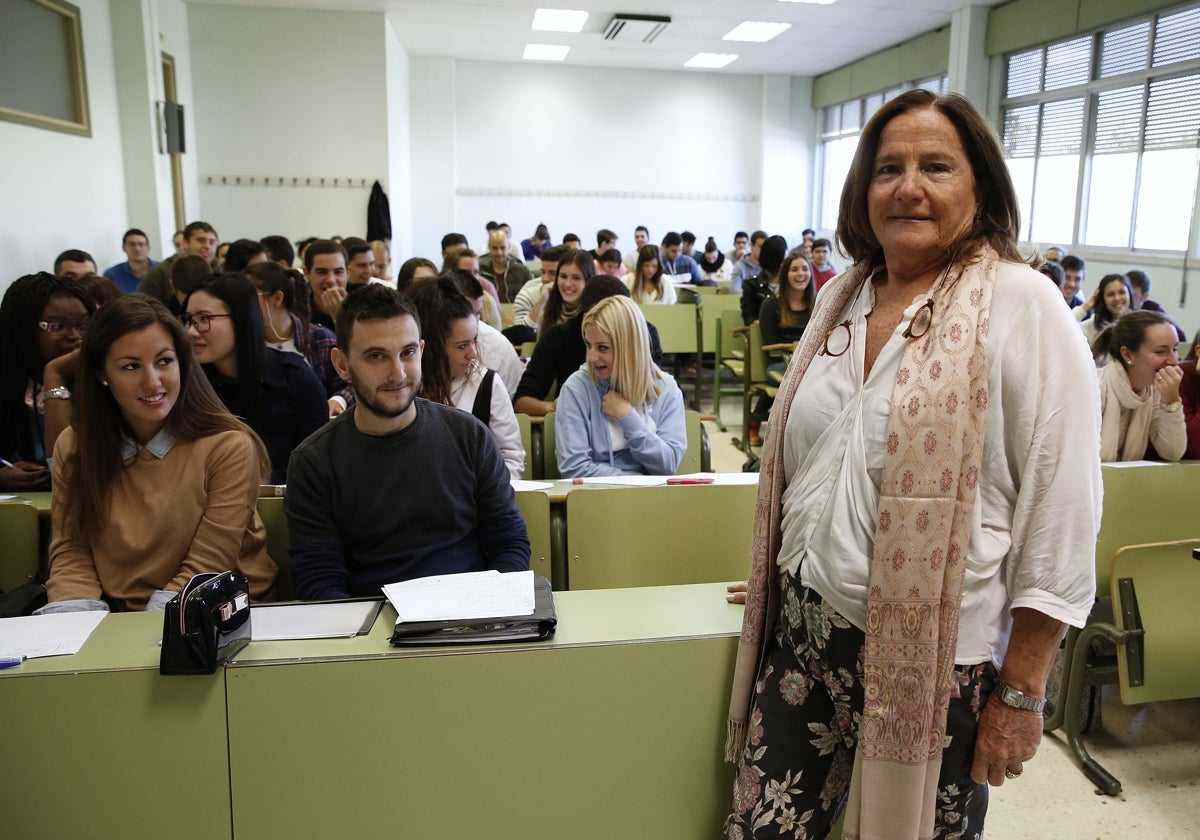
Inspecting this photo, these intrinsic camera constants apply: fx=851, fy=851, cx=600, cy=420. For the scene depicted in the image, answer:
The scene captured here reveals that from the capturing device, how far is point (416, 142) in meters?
12.7

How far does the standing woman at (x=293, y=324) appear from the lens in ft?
10.9

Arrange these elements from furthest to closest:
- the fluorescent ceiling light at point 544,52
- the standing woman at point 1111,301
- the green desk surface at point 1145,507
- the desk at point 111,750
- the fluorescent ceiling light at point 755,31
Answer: the fluorescent ceiling light at point 544,52 → the fluorescent ceiling light at point 755,31 → the standing woman at point 1111,301 → the green desk surface at point 1145,507 → the desk at point 111,750

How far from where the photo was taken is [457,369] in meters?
2.81

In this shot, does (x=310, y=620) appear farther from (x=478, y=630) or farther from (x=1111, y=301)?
(x=1111, y=301)

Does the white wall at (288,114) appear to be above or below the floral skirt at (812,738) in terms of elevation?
above

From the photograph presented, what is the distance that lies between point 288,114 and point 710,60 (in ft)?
19.6

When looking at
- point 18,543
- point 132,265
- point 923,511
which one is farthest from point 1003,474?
point 132,265

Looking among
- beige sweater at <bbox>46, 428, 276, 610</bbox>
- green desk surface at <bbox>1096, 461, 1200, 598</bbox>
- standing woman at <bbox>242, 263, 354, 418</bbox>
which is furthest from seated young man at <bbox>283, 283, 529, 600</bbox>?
green desk surface at <bbox>1096, 461, 1200, 598</bbox>

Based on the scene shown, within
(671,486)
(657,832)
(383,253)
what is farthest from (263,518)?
(383,253)

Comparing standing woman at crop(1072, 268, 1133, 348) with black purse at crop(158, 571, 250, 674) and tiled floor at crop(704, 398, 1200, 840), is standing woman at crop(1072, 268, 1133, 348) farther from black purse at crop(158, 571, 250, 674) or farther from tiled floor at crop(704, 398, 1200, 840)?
black purse at crop(158, 571, 250, 674)

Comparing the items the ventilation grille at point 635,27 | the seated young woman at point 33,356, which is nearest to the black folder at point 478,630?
the seated young woman at point 33,356

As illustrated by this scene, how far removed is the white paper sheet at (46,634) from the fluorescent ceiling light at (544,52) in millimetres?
11260

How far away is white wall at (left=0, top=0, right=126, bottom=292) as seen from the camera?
5.32 m

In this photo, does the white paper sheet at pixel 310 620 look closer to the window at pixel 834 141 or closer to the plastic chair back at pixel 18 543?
the plastic chair back at pixel 18 543
